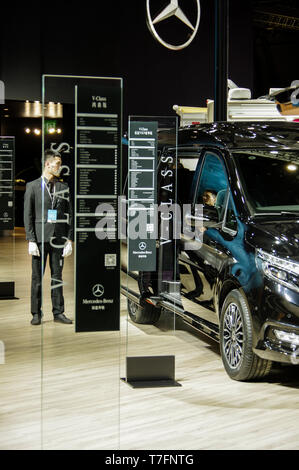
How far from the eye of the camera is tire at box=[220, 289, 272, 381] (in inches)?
232

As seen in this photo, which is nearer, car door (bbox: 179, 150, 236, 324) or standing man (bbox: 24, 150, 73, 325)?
standing man (bbox: 24, 150, 73, 325)

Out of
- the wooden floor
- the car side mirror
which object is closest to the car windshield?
the car side mirror

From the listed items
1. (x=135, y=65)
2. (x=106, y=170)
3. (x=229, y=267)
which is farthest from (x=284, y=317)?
(x=135, y=65)

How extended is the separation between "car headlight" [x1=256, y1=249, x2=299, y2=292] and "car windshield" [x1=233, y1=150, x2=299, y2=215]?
1.99ft

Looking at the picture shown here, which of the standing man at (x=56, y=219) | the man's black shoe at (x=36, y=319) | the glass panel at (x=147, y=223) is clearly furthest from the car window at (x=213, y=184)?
the man's black shoe at (x=36, y=319)

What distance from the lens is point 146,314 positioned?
7754 mm

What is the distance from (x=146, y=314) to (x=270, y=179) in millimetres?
2015

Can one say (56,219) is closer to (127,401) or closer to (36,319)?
(127,401)

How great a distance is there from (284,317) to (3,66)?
1116cm

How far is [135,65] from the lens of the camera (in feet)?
51.8

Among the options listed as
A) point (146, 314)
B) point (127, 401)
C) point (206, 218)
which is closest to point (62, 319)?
point (127, 401)

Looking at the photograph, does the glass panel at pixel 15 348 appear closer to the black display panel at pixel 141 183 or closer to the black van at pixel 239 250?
the black van at pixel 239 250

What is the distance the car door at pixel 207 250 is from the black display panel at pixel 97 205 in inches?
56.0

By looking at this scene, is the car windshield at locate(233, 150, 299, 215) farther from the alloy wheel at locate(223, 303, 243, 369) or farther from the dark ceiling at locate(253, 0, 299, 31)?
the dark ceiling at locate(253, 0, 299, 31)
